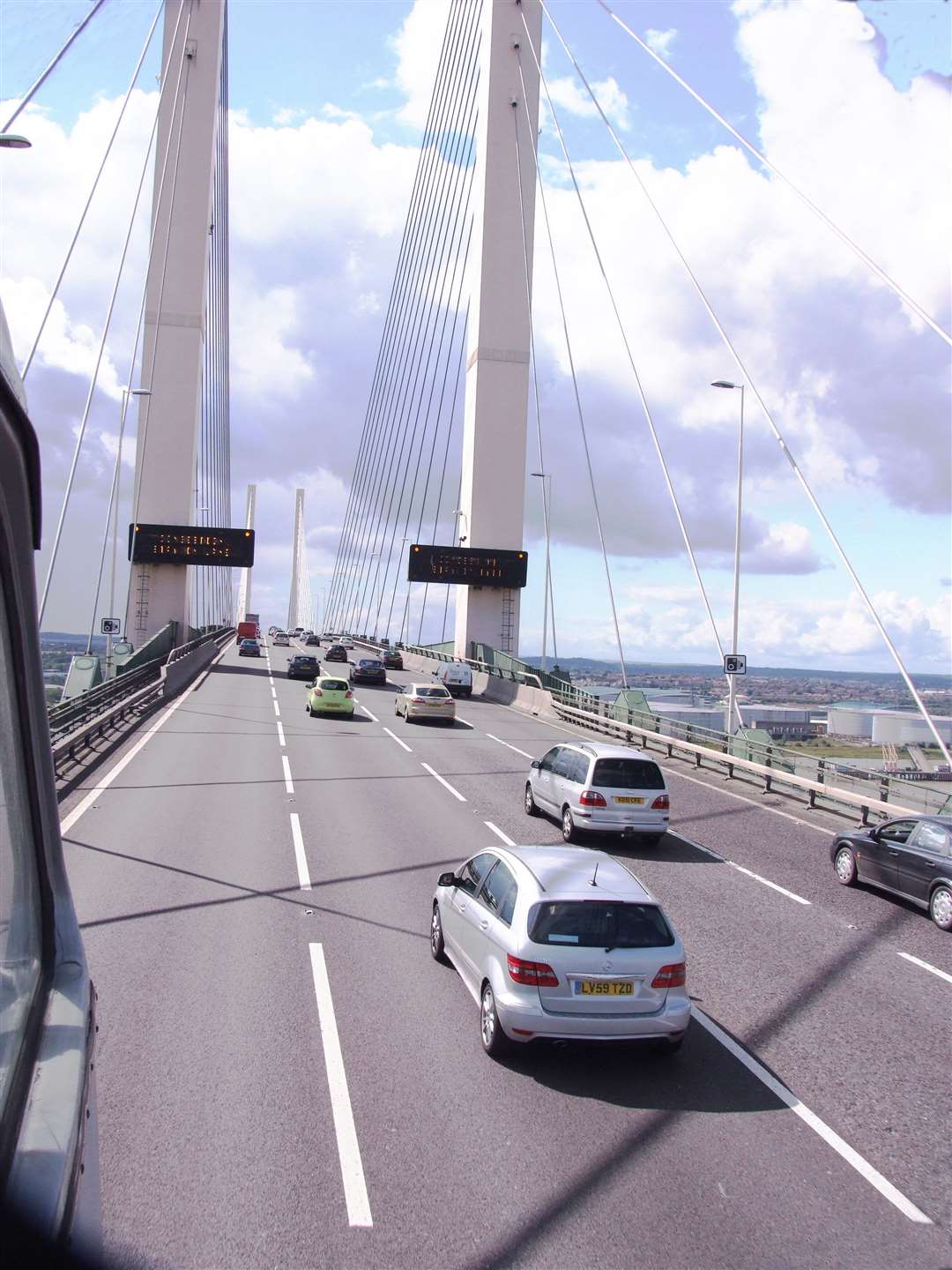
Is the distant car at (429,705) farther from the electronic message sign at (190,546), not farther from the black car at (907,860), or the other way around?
the black car at (907,860)

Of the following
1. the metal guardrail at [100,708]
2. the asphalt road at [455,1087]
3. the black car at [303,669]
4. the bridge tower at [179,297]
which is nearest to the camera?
the asphalt road at [455,1087]

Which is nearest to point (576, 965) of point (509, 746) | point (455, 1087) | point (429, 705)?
point (455, 1087)

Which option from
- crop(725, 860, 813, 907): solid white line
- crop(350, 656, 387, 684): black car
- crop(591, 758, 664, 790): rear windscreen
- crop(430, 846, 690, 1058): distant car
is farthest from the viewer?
crop(350, 656, 387, 684): black car

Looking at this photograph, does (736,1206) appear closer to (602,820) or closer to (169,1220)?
(169,1220)

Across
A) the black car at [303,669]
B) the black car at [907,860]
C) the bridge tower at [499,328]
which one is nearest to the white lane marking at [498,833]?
the black car at [907,860]

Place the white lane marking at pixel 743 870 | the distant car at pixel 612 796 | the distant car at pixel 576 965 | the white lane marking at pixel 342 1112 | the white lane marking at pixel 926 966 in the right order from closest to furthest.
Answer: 1. the white lane marking at pixel 342 1112
2. the distant car at pixel 576 965
3. the white lane marking at pixel 926 966
4. the white lane marking at pixel 743 870
5. the distant car at pixel 612 796

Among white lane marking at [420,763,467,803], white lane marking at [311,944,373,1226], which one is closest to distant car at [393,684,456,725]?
white lane marking at [420,763,467,803]

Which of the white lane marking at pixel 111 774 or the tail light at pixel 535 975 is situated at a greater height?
the tail light at pixel 535 975

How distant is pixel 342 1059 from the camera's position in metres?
7.19

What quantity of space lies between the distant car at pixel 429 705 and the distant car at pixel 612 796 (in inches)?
688

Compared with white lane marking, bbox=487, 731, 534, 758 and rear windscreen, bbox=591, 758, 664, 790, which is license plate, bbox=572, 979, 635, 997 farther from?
white lane marking, bbox=487, 731, 534, 758

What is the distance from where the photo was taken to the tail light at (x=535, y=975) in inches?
290

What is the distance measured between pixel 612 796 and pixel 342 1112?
1023 centimetres

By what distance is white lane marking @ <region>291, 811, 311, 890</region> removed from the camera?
41.0 ft
